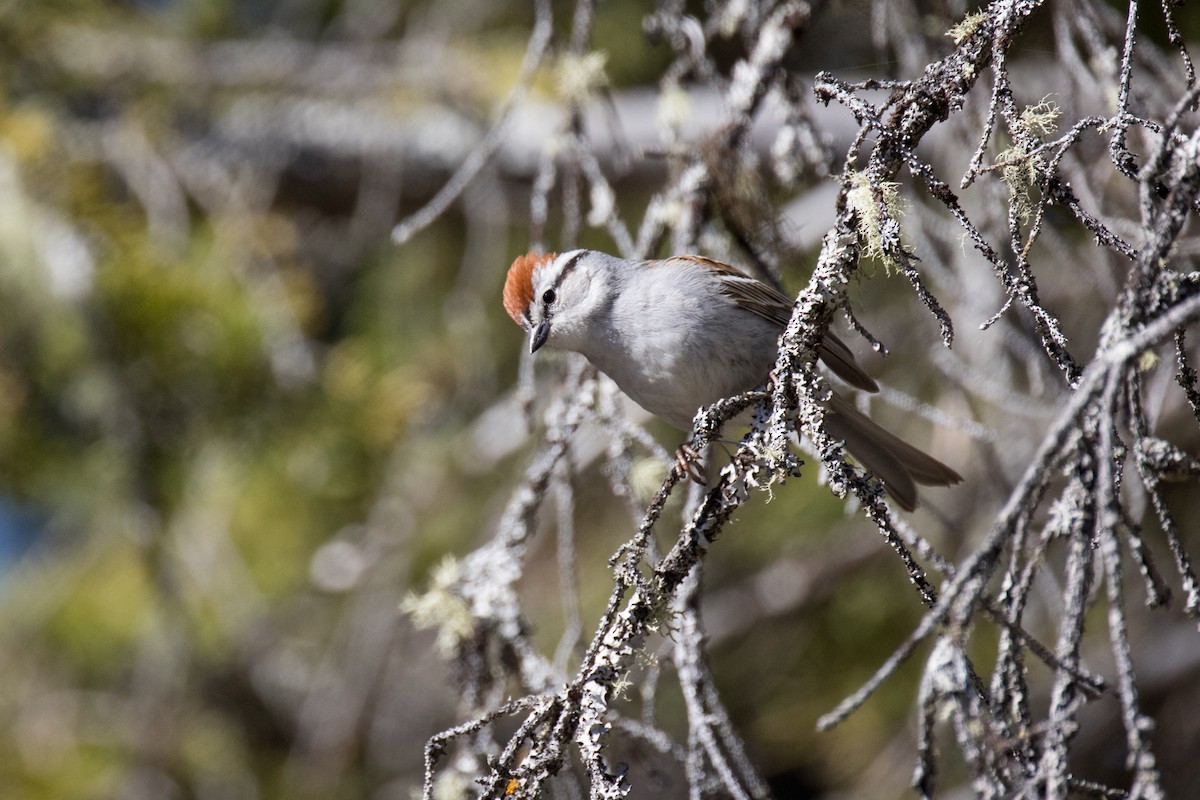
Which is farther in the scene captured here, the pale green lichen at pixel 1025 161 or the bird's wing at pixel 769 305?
the bird's wing at pixel 769 305

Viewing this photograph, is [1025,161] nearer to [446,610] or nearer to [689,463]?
[689,463]

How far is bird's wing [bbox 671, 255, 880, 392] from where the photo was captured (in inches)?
99.0

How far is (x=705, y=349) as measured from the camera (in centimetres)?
261

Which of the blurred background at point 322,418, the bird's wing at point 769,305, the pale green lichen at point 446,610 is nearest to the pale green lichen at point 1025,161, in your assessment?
the bird's wing at point 769,305

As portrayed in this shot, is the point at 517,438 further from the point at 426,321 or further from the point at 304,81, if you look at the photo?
the point at 304,81

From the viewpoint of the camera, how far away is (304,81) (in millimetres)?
4715

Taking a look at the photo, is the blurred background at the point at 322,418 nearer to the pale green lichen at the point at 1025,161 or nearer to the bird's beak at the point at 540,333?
the bird's beak at the point at 540,333

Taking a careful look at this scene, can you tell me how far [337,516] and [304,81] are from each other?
1.88m

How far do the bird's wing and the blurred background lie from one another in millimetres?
575

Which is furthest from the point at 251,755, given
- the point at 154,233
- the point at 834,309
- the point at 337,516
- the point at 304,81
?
the point at 834,309

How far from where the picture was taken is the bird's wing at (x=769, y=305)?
252 cm

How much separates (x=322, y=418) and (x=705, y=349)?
1.65 m

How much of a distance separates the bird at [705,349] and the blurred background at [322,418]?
56cm

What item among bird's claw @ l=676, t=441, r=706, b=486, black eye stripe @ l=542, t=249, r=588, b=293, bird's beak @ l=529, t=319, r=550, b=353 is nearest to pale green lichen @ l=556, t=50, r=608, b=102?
black eye stripe @ l=542, t=249, r=588, b=293
